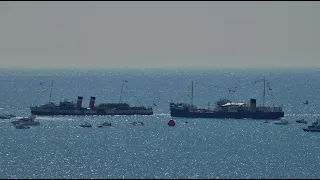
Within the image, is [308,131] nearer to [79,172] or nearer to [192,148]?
[192,148]

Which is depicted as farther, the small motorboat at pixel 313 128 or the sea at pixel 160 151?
the small motorboat at pixel 313 128

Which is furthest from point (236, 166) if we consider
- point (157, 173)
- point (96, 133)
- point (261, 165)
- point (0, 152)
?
point (96, 133)

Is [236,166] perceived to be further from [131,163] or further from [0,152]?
[0,152]

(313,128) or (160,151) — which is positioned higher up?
(160,151)

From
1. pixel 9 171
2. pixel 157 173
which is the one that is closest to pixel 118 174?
pixel 157 173

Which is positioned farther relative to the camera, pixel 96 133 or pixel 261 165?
pixel 96 133

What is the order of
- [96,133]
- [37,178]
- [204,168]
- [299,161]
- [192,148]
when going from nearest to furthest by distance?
[37,178] < [204,168] < [299,161] < [192,148] < [96,133]

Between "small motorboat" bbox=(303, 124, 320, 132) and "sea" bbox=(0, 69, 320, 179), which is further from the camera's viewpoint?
"small motorboat" bbox=(303, 124, 320, 132)

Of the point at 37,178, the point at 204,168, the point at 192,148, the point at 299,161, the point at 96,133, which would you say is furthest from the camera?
the point at 96,133

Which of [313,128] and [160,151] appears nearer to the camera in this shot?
[160,151]
